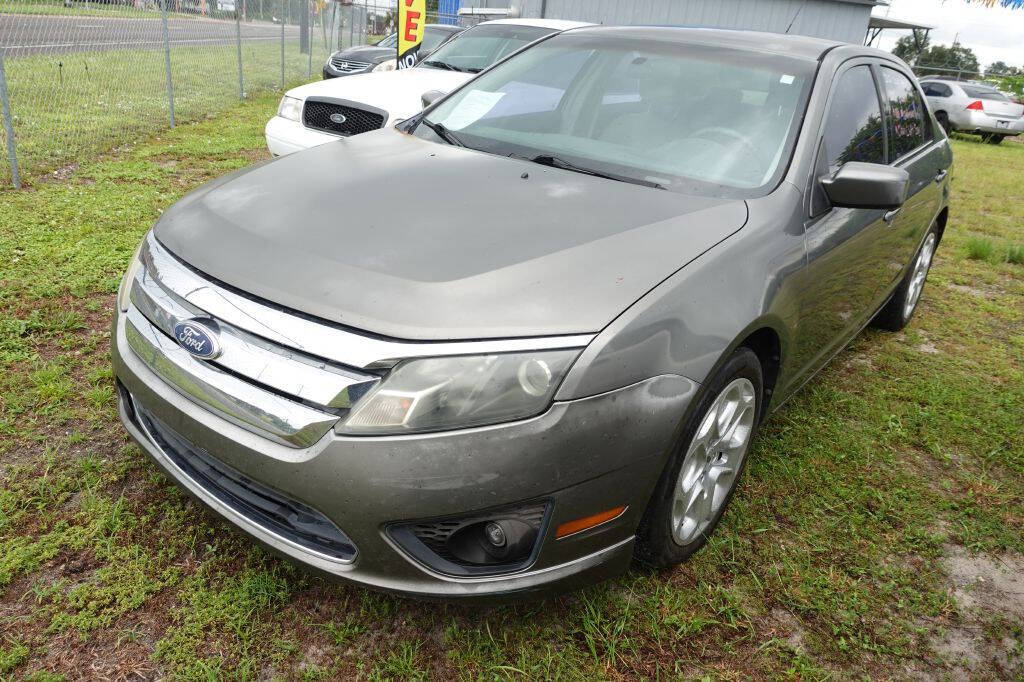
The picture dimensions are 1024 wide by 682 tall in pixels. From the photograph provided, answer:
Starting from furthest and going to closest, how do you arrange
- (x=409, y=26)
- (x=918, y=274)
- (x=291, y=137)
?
(x=409, y=26)
(x=291, y=137)
(x=918, y=274)

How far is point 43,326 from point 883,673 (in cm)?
364

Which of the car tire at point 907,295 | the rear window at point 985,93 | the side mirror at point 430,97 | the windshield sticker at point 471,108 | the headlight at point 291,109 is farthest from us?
the rear window at point 985,93

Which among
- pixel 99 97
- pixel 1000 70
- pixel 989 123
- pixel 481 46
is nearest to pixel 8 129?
pixel 99 97

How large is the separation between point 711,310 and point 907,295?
9.90 feet

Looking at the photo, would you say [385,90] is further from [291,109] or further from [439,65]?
[439,65]

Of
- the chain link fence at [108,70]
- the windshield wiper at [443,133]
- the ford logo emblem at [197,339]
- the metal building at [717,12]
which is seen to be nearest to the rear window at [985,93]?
the metal building at [717,12]

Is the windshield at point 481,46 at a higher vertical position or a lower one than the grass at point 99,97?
higher

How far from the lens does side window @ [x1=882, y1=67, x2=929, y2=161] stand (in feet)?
11.0

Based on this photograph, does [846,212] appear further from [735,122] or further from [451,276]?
[451,276]

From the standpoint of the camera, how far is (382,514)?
1.60 m

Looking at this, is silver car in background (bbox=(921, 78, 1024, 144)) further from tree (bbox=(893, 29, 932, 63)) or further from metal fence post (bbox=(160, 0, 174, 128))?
metal fence post (bbox=(160, 0, 174, 128))

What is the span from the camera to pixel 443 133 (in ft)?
9.66

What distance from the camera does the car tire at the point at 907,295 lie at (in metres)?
4.19

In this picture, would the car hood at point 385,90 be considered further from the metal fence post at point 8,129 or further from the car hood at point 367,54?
the car hood at point 367,54
